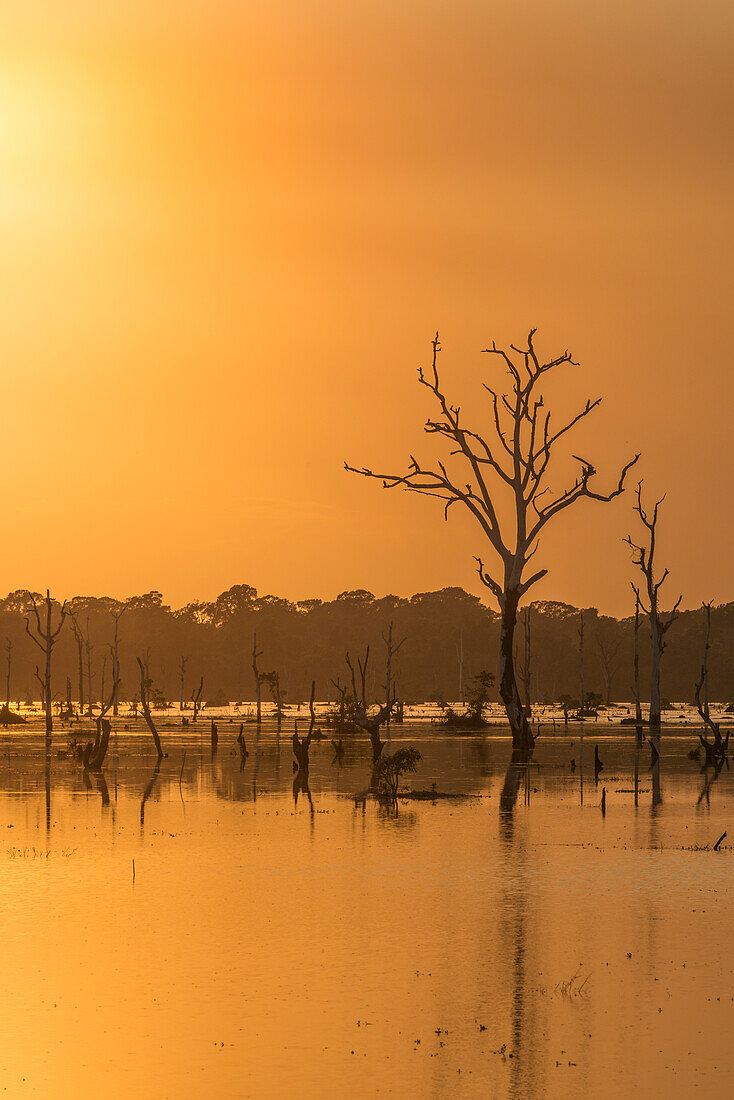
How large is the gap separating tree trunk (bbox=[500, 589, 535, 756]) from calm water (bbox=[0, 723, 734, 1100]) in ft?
62.4

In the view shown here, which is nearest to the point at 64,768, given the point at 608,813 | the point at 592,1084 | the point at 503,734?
the point at 608,813

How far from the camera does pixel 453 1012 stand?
47.8 feet

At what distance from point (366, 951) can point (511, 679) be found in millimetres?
37677

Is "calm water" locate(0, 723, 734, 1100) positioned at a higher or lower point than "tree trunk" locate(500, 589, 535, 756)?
lower

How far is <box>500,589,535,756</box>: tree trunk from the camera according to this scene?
180ft

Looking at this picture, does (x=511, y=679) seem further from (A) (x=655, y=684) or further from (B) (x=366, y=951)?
(B) (x=366, y=951)

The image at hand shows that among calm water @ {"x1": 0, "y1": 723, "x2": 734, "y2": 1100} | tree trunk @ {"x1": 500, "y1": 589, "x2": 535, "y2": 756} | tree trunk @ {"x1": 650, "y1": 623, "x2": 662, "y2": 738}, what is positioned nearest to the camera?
calm water @ {"x1": 0, "y1": 723, "x2": 734, "y2": 1100}

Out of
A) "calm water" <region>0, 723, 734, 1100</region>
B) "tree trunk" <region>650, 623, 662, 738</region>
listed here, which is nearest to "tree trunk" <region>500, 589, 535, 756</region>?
"calm water" <region>0, 723, 734, 1100</region>

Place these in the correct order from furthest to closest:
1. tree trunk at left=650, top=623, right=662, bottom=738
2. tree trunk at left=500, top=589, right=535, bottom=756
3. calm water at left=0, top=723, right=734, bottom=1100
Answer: tree trunk at left=650, top=623, right=662, bottom=738 → tree trunk at left=500, top=589, right=535, bottom=756 → calm water at left=0, top=723, right=734, bottom=1100

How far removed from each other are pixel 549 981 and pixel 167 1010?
412 cm

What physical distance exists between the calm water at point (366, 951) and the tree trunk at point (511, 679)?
749 inches

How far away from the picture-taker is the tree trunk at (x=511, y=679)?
180ft

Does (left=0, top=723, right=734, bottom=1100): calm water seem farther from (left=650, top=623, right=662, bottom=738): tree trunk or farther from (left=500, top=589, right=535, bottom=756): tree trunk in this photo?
(left=650, top=623, right=662, bottom=738): tree trunk

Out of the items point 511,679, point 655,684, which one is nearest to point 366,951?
point 511,679
